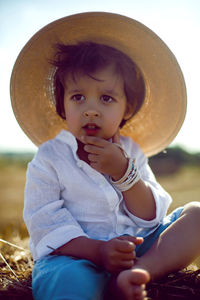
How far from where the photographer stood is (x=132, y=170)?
2186 mm

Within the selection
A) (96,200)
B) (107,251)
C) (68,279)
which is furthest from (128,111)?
(68,279)

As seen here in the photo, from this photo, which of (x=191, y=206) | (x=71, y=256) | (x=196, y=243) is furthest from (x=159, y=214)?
(x=71, y=256)

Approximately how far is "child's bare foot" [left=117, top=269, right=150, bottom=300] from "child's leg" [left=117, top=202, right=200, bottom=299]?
189mm

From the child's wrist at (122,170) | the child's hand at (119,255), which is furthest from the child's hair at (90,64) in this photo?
the child's hand at (119,255)

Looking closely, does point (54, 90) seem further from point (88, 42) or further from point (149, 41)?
point (149, 41)

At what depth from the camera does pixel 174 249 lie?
197 centimetres

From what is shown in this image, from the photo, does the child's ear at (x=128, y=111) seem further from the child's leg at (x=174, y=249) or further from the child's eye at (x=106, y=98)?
the child's leg at (x=174, y=249)

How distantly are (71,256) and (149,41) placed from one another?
1605mm

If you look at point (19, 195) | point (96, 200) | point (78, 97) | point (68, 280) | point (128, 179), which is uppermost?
point (78, 97)

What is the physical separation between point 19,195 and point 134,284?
982 centimetres

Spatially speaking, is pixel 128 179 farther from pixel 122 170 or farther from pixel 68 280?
pixel 68 280

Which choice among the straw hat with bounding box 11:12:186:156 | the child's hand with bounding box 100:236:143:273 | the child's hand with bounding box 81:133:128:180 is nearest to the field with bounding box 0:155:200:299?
the child's hand with bounding box 100:236:143:273

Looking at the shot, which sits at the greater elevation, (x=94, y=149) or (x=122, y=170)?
(x=94, y=149)

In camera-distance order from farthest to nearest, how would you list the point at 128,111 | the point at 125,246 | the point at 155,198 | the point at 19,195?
1. the point at 19,195
2. the point at 128,111
3. the point at 155,198
4. the point at 125,246
